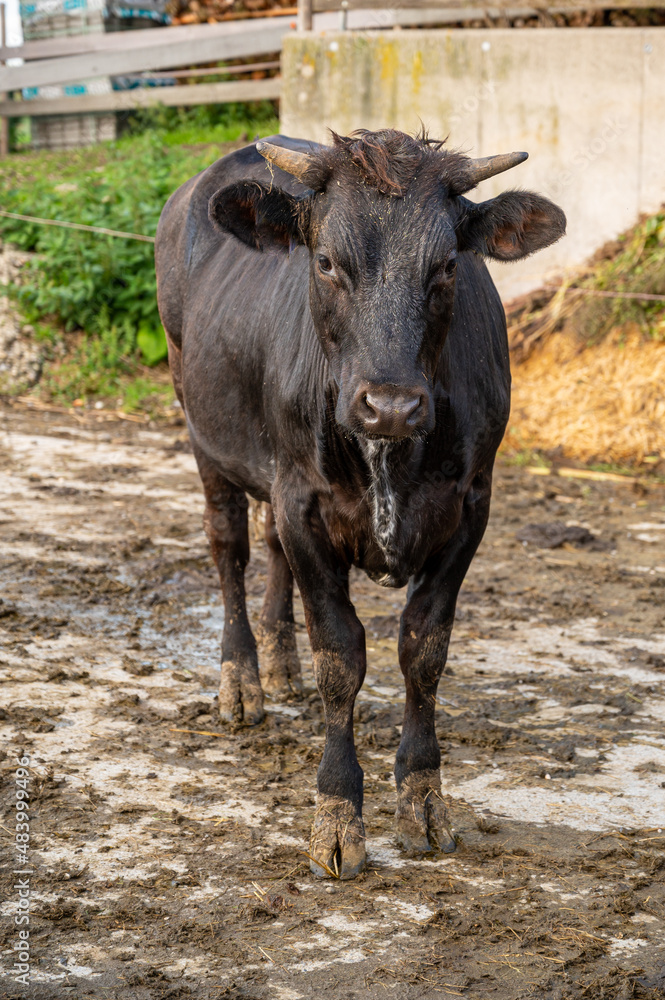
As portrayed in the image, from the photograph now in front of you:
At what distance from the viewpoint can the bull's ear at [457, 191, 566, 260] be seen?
3.32 m

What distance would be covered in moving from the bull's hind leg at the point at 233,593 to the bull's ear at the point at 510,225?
5.79ft

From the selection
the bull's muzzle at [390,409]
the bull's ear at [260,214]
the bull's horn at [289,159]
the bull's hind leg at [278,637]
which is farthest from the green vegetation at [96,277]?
the bull's muzzle at [390,409]

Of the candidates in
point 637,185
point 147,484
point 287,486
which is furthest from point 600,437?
point 287,486

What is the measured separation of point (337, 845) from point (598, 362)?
6317 mm

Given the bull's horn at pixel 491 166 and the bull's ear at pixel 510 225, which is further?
the bull's ear at pixel 510 225

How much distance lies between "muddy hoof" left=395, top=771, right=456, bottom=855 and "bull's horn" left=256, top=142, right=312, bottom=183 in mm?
1895

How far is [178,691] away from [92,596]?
3.86 feet

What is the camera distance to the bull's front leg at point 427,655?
11.6ft

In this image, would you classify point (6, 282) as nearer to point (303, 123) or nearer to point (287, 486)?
point (303, 123)

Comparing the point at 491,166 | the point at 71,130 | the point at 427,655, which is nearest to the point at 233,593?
the point at 427,655

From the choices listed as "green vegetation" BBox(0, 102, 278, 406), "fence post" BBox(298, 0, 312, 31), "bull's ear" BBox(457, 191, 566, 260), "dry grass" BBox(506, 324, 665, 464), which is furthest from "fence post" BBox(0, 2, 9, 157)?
"bull's ear" BBox(457, 191, 566, 260)

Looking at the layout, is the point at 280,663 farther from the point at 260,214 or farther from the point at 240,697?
the point at 260,214

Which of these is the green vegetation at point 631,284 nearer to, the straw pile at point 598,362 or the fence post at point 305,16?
the straw pile at point 598,362

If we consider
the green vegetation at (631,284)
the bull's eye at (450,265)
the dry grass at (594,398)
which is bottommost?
the dry grass at (594,398)
